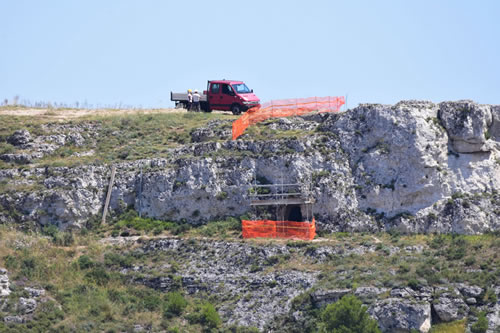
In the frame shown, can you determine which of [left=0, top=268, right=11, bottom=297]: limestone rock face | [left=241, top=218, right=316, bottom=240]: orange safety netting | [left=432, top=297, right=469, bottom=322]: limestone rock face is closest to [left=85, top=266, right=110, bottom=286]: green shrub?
[left=0, top=268, right=11, bottom=297]: limestone rock face

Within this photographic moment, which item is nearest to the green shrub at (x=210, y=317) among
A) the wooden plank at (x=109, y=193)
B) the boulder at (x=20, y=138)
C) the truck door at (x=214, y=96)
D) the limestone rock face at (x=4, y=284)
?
the limestone rock face at (x=4, y=284)

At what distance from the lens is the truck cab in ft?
212

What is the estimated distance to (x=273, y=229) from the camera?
177ft

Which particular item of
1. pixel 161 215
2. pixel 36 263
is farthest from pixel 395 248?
pixel 36 263

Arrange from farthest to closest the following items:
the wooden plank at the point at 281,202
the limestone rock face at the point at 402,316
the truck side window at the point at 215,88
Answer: the truck side window at the point at 215,88, the wooden plank at the point at 281,202, the limestone rock face at the point at 402,316

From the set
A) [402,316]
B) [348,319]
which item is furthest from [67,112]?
[402,316]

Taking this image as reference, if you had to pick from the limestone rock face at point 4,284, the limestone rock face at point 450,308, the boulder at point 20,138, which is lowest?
the limestone rock face at point 450,308

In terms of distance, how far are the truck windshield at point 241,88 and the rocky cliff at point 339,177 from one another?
734cm

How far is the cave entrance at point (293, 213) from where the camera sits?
183ft

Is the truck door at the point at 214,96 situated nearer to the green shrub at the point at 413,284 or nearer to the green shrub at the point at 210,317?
the green shrub at the point at 210,317

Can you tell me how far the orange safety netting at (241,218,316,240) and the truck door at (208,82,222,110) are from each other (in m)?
14.0

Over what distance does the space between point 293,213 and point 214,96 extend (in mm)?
12932

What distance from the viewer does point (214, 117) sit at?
213 ft

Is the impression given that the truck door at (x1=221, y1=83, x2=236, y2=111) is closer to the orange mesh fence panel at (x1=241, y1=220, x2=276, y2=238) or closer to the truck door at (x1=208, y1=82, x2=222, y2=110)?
the truck door at (x1=208, y1=82, x2=222, y2=110)
